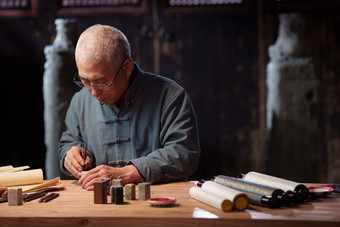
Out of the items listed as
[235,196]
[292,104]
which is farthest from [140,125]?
[292,104]

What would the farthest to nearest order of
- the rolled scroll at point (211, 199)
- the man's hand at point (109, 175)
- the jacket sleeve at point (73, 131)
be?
the jacket sleeve at point (73, 131)
the man's hand at point (109, 175)
the rolled scroll at point (211, 199)

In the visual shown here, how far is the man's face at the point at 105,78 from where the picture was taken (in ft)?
8.57

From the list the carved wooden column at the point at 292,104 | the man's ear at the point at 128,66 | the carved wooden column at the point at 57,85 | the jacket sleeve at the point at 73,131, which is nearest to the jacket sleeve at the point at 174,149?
the man's ear at the point at 128,66

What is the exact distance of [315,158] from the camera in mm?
4707

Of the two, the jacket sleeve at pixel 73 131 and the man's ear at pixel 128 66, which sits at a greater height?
the man's ear at pixel 128 66

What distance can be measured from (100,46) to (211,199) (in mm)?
1197

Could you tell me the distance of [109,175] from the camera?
240 centimetres

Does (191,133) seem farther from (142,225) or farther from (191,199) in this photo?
(142,225)

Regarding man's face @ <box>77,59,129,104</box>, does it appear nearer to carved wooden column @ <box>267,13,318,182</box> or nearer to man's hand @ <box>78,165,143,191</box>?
man's hand @ <box>78,165,143,191</box>

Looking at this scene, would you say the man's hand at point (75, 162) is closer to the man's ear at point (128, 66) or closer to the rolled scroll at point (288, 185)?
the man's ear at point (128, 66)

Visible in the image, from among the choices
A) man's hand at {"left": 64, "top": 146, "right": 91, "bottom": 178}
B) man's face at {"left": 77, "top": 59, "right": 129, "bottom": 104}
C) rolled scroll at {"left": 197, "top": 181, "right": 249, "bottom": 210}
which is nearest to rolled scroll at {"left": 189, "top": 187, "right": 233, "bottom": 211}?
rolled scroll at {"left": 197, "top": 181, "right": 249, "bottom": 210}

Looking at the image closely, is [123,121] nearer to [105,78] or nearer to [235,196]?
[105,78]

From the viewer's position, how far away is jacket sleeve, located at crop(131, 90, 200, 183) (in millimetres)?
2555

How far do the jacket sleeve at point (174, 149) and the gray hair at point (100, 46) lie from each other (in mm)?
479
